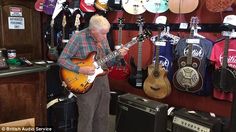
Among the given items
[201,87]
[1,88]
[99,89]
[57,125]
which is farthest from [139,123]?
[1,88]

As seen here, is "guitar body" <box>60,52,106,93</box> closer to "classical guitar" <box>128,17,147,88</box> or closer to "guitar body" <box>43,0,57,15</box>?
"classical guitar" <box>128,17,147,88</box>

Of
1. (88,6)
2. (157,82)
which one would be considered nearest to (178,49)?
(157,82)

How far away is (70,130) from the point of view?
2.87 metres

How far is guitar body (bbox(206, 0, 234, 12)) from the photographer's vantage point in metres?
2.24

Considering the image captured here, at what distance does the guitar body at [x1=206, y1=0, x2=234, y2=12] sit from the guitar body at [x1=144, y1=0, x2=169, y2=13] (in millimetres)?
479

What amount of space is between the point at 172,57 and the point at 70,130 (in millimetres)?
1390

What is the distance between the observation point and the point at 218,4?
230cm

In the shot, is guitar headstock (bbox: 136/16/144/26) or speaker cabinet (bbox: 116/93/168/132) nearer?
speaker cabinet (bbox: 116/93/168/132)

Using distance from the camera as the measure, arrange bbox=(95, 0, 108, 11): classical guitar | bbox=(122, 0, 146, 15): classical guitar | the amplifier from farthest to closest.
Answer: bbox=(95, 0, 108, 11): classical guitar → bbox=(122, 0, 146, 15): classical guitar → the amplifier

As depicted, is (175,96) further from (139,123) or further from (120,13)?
(120,13)

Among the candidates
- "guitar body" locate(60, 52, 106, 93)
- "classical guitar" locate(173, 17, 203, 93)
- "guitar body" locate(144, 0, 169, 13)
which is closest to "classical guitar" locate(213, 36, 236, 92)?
"classical guitar" locate(173, 17, 203, 93)

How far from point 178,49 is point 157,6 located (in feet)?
1.73

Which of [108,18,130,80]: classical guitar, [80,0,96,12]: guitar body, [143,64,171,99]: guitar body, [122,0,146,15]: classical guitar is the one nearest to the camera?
[143,64,171,99]: guitar body

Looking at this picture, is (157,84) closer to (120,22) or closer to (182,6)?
(182,6)
